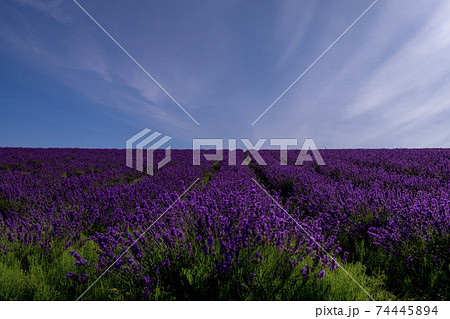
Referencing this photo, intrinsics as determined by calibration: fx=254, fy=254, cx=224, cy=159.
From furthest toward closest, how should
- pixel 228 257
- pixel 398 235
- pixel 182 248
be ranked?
pixel 398 235, pixel 182 248, pixel 228 257

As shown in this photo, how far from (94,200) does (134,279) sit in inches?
83.9

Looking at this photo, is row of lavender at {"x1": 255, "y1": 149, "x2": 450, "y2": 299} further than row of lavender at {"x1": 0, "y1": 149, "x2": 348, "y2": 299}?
Yes

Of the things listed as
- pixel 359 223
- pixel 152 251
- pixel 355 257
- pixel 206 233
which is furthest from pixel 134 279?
pixel 359 223

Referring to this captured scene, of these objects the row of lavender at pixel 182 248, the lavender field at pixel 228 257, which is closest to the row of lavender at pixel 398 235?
the lavender field at pixel 228 257

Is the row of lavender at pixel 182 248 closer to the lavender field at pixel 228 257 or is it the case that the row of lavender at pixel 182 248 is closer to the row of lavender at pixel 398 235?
the lavender field at pixel 228 257

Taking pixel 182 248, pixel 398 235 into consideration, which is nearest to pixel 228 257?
pixel 182 248

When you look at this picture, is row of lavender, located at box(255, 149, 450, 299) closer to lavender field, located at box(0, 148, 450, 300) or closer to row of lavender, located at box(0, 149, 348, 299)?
lavender field, located at box(0, 148, 450, 300)

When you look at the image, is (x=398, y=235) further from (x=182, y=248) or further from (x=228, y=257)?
(x=182, y=248)

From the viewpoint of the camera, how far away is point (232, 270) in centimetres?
154

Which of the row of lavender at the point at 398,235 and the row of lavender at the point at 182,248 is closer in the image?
the row of lavender at the point at 182,248

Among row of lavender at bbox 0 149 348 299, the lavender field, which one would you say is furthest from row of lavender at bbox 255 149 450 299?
row of lavender at bbox 0 149 348 299

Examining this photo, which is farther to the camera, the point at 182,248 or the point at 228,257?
the point at 182,248

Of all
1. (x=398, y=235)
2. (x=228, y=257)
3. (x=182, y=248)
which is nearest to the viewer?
(x=228, y=257)
